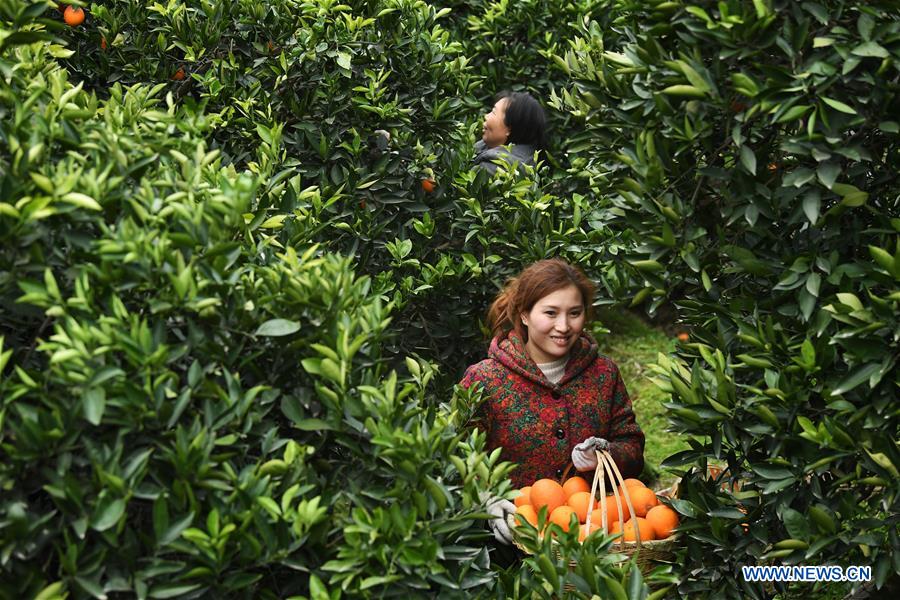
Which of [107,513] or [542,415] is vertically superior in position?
[107,513]

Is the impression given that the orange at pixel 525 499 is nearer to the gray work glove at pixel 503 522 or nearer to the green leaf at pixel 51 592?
the gray work glove at pixel 503 522

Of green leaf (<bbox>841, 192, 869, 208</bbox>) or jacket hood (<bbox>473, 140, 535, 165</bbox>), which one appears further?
jacket hood (<bbox>473, 140, 535, 165</bbox>)

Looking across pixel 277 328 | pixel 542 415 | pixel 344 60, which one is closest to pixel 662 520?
pixel 542 415

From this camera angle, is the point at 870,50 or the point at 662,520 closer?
the point at 870,50

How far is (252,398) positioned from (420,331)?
261cm

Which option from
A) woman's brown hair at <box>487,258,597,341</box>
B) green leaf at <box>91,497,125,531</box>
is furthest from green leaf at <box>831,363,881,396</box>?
green leaf at <box>91,497,125,531</box>

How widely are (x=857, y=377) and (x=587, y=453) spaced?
48.7 inches

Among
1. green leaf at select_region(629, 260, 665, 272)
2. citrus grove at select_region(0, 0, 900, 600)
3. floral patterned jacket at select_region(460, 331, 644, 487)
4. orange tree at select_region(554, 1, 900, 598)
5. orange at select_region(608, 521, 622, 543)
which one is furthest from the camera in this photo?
floral patterned jacket at select_region(460, 331, 644, 487)

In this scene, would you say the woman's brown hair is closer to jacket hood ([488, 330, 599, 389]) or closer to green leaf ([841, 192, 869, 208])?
jacket hood ([488, 330, 599, 389])

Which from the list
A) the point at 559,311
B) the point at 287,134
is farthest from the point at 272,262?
the point at 287,134

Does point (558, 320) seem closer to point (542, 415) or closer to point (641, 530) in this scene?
point (542, 415)

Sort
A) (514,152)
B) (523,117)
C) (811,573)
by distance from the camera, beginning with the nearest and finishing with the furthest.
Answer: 1. (811,573)
2. (523,117)
3. (514,152)

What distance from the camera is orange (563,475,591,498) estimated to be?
383 centimetres

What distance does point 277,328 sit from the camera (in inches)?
103
